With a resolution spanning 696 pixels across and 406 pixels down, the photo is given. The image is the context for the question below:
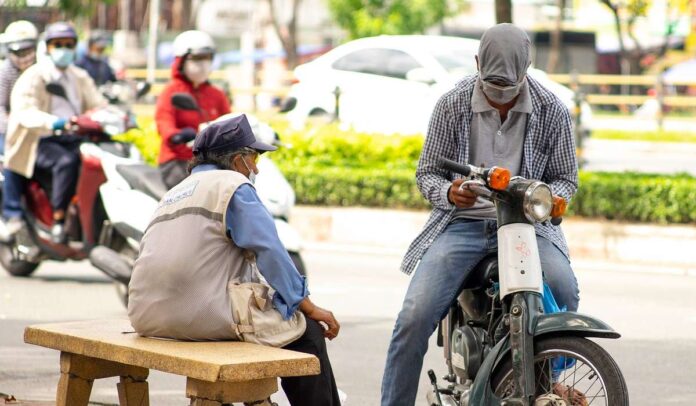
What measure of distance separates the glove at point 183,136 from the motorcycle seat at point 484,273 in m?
4.14

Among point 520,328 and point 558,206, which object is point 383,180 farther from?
point 520,328

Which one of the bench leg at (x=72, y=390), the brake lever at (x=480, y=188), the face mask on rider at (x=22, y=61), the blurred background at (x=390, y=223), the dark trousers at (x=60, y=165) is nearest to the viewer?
the brake lever at (x=480, y=188)

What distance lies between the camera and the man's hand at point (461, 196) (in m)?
5.17

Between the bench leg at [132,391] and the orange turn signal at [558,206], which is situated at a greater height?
the orange turn signal at [558,206]

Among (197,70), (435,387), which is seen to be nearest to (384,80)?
(197,70)

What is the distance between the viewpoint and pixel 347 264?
12.0 metres

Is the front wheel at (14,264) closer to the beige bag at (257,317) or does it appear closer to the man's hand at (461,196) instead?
Result: the beige bag at (257,317)

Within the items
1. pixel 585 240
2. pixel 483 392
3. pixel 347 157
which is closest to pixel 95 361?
pixel 483 392

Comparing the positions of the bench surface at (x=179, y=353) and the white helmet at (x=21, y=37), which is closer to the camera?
the bench surface at (x=179, y=353)

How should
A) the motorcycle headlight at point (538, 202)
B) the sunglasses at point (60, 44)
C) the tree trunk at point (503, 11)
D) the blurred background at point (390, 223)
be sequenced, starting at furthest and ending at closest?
the tree trunk at point (503, 11), the sunglasses at point (60, 44), the blurred background at point (390, 223), the motorcycle headlight at point (538, 202)

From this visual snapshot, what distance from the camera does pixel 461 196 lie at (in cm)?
520

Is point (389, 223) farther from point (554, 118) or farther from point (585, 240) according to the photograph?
point (554, 118)

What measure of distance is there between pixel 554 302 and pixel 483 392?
1.47ft

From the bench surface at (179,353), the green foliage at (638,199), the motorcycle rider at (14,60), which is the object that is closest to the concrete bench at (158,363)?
the bench surface at (179,353)
